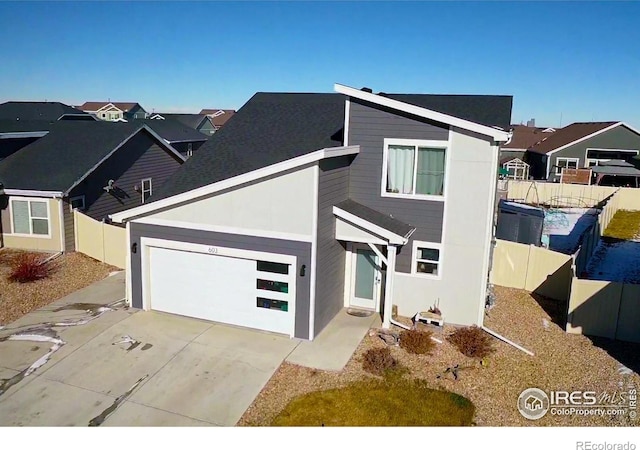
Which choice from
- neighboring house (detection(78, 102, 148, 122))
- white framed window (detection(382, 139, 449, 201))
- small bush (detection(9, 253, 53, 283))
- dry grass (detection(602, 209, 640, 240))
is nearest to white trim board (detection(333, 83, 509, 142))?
→ white framed window (detection(382, 139, 449, 201))

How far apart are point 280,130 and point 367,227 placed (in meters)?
5.21

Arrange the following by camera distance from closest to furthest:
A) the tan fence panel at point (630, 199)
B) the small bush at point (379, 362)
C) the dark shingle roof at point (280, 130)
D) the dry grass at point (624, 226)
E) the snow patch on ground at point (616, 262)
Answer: the small bush at point (379, 362), the dark shingle roof at point (280, 130), the snow patch on ground at point (616, 262), the dry grass at point (624, 226), the tan fence panel at point (630, 199)

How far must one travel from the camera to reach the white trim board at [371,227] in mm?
11656

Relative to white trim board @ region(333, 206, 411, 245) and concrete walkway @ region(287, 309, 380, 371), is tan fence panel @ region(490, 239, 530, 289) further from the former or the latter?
white trim board @ region(333, 206, 411, 245)

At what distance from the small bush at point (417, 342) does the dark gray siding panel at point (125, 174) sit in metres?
Result: 13.1

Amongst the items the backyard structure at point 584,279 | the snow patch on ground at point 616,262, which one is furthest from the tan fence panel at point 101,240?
the snow patch on ground at point 616,262

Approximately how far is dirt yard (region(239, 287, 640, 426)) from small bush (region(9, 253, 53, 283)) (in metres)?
9.48

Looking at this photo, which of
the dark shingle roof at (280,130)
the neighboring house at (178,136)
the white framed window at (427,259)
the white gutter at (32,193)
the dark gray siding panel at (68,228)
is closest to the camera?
the white framed window at (427,259)

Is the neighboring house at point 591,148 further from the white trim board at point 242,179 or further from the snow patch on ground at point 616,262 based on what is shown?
the white trim board at point 242,179

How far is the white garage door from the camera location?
11.7 metres

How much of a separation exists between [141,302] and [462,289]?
27.3ft

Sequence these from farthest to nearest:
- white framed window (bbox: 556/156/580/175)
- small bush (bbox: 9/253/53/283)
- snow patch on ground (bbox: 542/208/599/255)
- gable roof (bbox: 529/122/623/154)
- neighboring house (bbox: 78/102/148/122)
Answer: neighboring house (bbox: 78/102/148/122)
white framed window (bbox: 556/156/580/175)
gable roof (bbox: 529/122/623/154)
snow patch on ground (bbox: 542/208/599/255)
small bush (bbox: 9/253/53/283)

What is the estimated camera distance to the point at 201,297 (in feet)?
41.0
